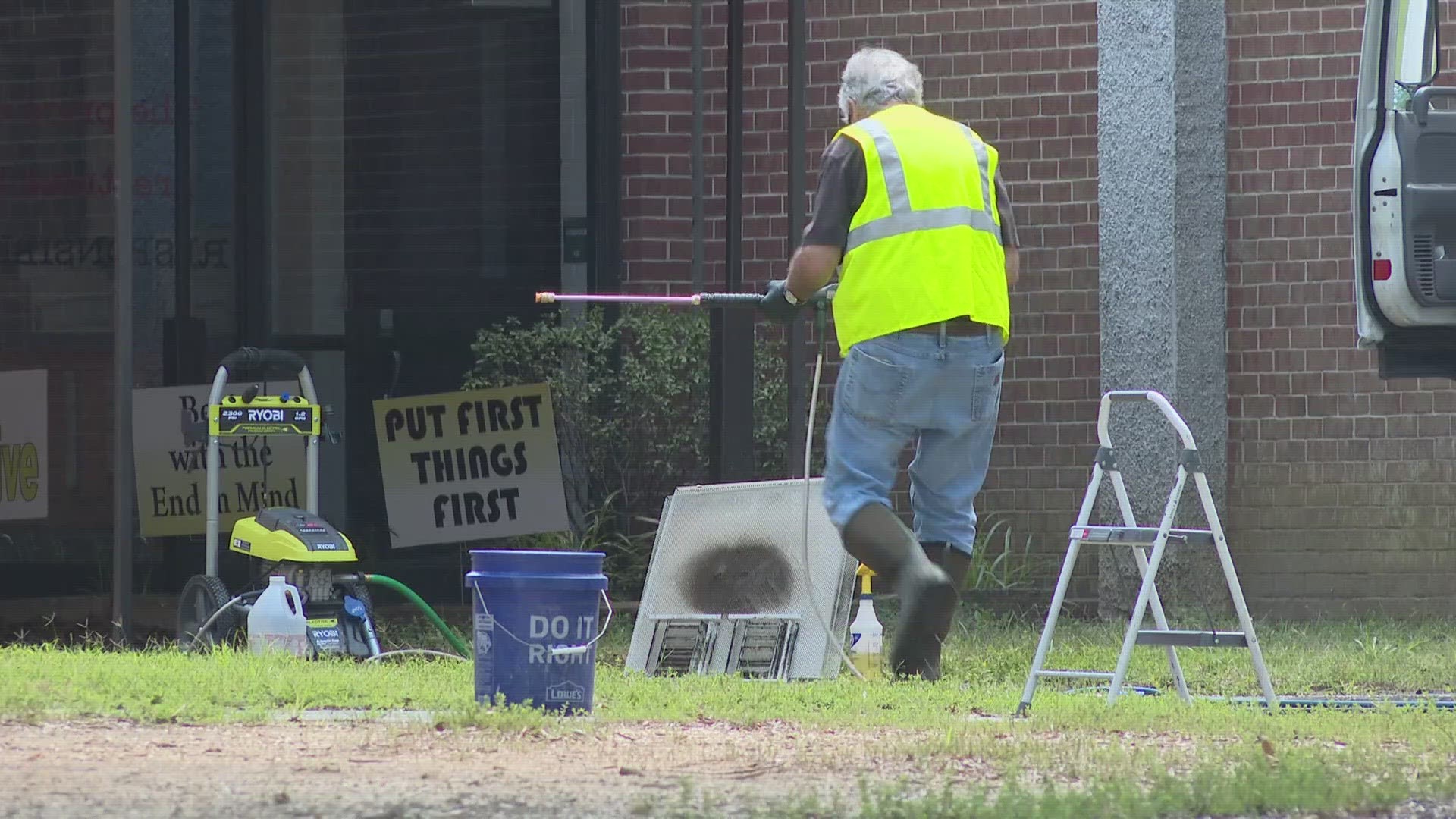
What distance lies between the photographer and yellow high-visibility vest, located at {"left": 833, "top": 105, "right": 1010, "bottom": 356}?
22.7ft

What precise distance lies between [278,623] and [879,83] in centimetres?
272

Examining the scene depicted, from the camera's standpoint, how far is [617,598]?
1058 centimetres

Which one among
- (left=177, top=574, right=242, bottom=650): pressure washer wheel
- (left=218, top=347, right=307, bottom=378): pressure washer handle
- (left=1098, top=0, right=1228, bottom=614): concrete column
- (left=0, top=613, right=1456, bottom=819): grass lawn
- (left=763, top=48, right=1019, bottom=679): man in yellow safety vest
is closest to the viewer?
(left=0, top=613, right=1456, bottom=819): grass lawn

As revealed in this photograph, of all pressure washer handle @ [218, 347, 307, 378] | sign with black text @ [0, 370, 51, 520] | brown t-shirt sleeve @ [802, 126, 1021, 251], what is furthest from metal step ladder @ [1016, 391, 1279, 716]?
sign with black text @ [0, 370, 51, 520]

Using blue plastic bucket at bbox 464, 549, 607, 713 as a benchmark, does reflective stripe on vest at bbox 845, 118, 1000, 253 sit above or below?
above

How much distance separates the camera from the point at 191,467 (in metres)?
11.1

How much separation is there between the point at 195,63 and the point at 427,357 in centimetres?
190

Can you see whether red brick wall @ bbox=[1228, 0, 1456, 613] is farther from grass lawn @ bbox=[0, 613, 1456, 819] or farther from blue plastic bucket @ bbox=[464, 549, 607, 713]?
blue plastic bucket @ bbox=[464, 549, 607, 713]

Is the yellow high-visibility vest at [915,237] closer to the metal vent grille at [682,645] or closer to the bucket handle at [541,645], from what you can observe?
the metal vent grille at [682,645]

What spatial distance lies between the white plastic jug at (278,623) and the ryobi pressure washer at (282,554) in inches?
3.8

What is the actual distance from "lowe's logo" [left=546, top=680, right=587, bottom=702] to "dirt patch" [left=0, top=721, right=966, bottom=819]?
19 centimetres

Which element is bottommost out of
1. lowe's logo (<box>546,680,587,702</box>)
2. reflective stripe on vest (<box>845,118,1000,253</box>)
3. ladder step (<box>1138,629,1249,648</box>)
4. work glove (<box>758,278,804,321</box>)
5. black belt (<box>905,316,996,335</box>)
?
lowe's logo (<box>546,680,587,702</box>)

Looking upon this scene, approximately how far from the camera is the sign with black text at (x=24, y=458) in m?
11.5

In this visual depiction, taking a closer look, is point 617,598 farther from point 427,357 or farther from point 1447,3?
point 1447,3
